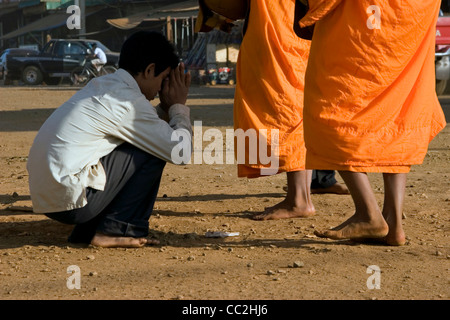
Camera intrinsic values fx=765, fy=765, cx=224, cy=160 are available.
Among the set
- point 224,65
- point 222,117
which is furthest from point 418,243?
point 224,65

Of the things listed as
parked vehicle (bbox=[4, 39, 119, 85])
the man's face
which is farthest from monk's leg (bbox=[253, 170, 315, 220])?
parked vehicle (bbox=[4, 39, 119, 85])

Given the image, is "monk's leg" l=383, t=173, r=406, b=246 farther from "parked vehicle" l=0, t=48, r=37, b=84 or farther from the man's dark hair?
"parked vehicle" l=0, t=48, r=37, b=84

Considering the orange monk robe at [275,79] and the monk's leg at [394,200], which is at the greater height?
the orange monk robe at [275,79]

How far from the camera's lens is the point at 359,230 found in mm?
3523

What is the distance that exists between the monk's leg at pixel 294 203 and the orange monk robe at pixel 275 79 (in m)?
0.11

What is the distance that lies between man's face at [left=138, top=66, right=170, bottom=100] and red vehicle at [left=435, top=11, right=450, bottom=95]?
34.9 ft

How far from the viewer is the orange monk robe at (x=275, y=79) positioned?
13.9 ft

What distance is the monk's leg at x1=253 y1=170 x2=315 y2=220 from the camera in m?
4.43

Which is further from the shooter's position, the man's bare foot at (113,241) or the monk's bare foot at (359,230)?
the man's bare foot at (113,241)

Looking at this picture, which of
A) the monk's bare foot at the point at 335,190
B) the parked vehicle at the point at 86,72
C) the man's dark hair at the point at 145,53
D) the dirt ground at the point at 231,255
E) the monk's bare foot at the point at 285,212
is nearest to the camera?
the dirt ground at the point at 231,255

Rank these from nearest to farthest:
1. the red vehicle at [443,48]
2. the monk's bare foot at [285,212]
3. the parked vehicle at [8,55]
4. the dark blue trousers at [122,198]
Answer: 1. the dark blue trousers at [122,198]
2. the monk's bare foot at [285,212]
3. the red vehicle at [443,48]
4. the parked vehicle at [8,55]

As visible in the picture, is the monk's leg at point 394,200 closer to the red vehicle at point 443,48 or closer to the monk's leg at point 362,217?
the monk's leg at point 362,217
